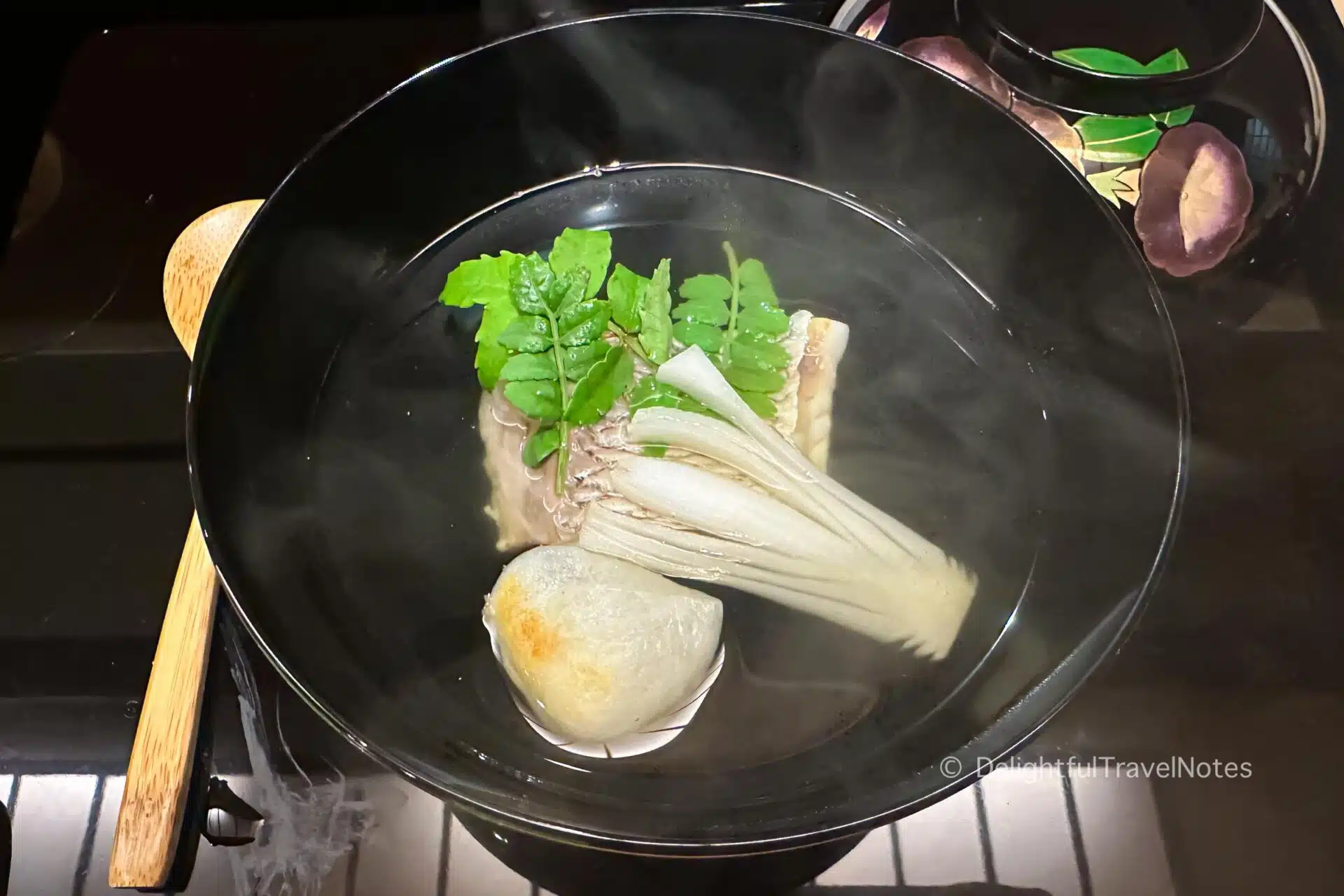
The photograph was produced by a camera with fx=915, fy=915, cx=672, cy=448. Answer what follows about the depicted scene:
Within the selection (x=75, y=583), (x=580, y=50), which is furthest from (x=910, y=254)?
(x=75, y=583)

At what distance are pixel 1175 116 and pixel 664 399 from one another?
720mm

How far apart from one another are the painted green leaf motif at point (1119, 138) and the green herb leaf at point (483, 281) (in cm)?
69

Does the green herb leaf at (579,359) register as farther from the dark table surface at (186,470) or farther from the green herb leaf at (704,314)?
the dark table surface at (186,470)

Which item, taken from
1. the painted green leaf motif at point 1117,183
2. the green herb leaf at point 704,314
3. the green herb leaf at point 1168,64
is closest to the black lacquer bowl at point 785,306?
the green herb leaf at point 704,314

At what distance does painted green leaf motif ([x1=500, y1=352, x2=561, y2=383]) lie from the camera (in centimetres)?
82

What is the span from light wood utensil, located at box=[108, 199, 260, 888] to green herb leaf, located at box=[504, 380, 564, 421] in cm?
29

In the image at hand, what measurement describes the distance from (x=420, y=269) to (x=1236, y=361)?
34.8 inches

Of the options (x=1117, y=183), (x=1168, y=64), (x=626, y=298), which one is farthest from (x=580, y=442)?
(x=1168, y=64)

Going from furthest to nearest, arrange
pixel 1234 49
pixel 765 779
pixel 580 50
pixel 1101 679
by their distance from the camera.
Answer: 1. pixel 1234 49
2. pixel 580 50
3. pixel 1101 679
4. pixel 765 779

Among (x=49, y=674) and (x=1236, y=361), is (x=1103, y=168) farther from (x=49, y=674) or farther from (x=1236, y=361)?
(x=49, y=674)

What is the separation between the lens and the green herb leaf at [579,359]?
0.84 m

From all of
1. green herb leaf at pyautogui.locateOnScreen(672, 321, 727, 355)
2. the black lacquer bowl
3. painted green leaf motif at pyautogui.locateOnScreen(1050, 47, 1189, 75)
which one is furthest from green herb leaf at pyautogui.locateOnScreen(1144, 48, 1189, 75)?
green herb leaf at pyautogui.locateOnScreen(672, 321, 727, 355)

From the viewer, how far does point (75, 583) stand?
2.83 ft

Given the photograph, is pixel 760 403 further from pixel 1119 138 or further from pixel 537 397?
pixel 1119 138
